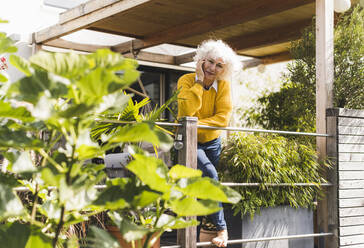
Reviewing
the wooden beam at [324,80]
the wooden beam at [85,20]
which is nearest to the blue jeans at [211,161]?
the wooden beam at [324,80]

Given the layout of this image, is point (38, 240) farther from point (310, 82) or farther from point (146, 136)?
point (310, 82)

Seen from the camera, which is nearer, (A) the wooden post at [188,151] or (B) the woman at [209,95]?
(A) the wooden post at [188,151]

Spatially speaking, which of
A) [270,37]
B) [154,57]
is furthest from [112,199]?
[154,57]

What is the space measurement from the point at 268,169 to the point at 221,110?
0.51m

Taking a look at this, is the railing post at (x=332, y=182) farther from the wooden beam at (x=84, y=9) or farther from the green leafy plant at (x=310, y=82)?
the wooden beam at (x=84, y=9)

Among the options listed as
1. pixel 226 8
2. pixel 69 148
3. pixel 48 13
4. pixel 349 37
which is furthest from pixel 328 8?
pixel 48 13

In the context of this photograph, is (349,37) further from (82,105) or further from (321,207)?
(82,105)

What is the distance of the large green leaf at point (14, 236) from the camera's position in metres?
1.01

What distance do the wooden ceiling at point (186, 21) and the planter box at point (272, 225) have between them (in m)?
2.09

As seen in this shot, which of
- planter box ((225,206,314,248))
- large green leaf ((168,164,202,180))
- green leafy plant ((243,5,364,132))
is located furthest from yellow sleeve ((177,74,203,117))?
large green leaf ((168,164,202,180))

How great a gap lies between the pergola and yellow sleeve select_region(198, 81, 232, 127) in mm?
822

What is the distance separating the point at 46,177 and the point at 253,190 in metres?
2.20

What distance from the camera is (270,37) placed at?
229 inches

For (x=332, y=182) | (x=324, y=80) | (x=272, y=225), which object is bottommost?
(x=272, y=225)
